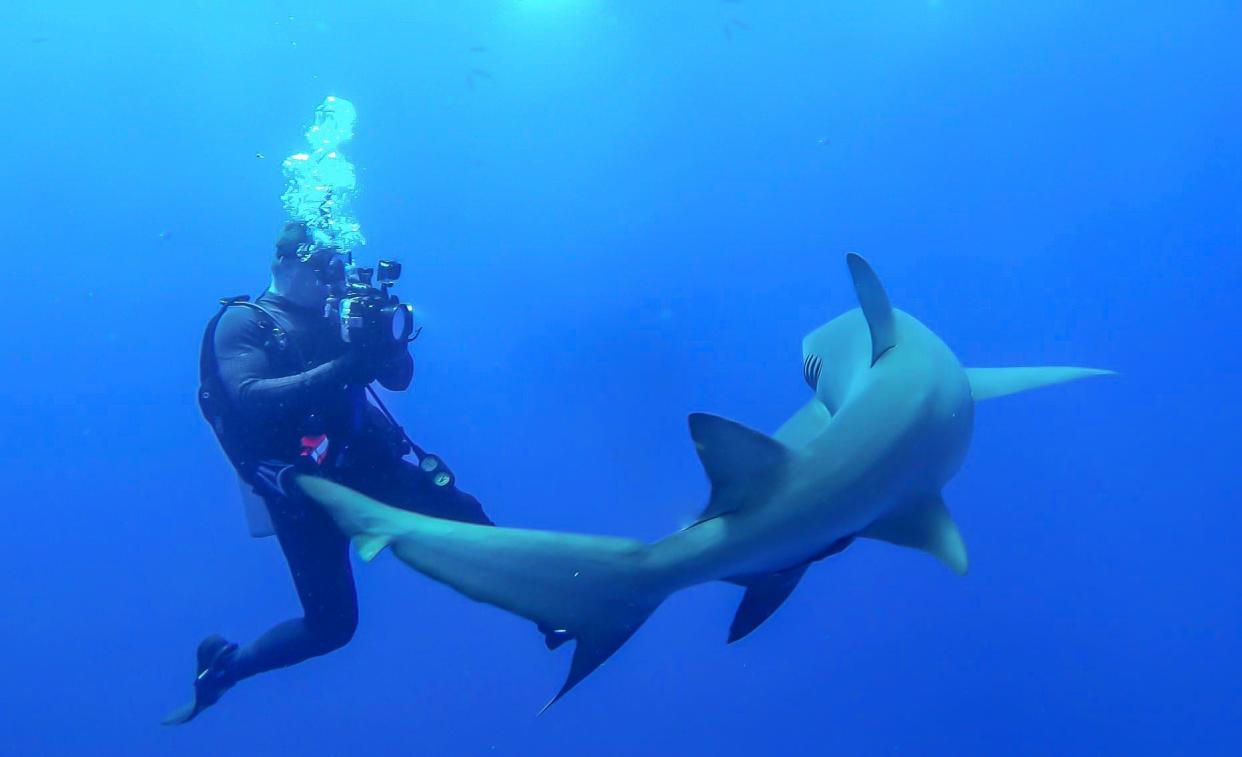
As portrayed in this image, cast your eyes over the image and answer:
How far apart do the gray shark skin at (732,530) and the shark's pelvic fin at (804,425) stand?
→ 2.17 ft

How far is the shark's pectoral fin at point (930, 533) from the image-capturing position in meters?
2.88

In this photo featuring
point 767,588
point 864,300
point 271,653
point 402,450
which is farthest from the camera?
point 271,653

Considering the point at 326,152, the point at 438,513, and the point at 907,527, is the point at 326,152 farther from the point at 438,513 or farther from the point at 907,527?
the point at 907,527

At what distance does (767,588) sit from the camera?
277 centimetres

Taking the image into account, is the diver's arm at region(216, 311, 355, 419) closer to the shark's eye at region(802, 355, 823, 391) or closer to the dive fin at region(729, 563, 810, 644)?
the shark's eye at region(802, 355, 823, 391)

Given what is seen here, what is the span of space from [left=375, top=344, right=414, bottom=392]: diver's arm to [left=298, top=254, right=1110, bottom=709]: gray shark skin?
5.56ft

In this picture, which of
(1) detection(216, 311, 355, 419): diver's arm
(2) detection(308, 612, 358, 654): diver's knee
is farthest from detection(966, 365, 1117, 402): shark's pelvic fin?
(2) detection(308, 612, 358, 654): diver's knee

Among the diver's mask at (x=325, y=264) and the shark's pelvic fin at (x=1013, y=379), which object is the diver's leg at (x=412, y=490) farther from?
the shark's pelvic fin at (x=1013, y=379)

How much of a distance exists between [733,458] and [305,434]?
3207mm

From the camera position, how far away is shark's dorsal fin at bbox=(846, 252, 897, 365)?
122 inches

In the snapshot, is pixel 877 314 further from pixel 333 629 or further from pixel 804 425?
pixel 333 629

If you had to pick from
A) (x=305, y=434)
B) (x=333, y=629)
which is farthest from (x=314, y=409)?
(x=333, y=629)

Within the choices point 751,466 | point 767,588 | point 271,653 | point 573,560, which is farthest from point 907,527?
point 271,653

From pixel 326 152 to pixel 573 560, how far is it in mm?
16834
